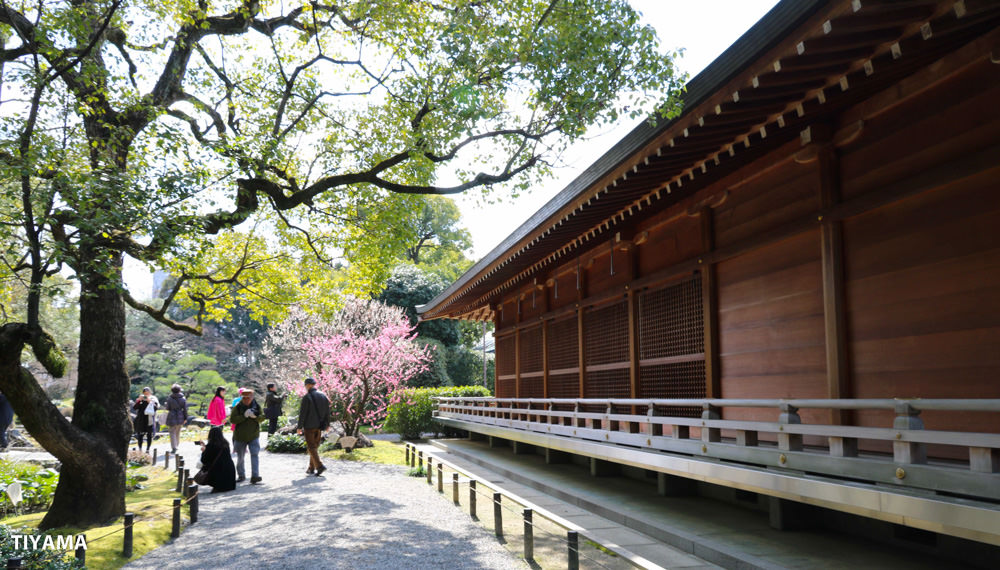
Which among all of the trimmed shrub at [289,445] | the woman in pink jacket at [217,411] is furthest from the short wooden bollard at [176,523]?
the trimmed shrub at [289,445]

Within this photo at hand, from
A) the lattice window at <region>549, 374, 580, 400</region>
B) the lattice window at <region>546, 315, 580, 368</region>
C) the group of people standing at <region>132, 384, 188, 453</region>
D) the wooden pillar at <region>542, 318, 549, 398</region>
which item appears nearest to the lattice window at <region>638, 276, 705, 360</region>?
the lattice window at <region>546, 315, 580, 368</region>

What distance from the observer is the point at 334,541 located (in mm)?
7508

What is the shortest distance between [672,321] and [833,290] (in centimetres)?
338

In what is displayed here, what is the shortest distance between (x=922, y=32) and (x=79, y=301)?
10.2 m

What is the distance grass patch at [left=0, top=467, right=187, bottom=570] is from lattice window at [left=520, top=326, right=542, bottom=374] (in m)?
8.29

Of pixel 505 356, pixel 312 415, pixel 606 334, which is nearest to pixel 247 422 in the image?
pixel 312 415

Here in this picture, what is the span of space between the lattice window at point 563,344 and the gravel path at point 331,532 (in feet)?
13.0

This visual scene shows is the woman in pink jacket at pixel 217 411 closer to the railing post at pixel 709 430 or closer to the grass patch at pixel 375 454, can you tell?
the grass patch at pixel 375 454

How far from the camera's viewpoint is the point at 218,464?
11148 mm

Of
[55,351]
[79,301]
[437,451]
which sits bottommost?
[437,451]

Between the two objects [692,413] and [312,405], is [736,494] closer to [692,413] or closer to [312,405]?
[692,413]

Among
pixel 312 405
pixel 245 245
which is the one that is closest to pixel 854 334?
pixel 312 405

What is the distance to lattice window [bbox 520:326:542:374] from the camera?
15531 mm

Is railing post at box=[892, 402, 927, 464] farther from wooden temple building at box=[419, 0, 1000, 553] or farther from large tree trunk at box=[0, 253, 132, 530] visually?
large tree trunk at box=[0, 253, 132, 530]
